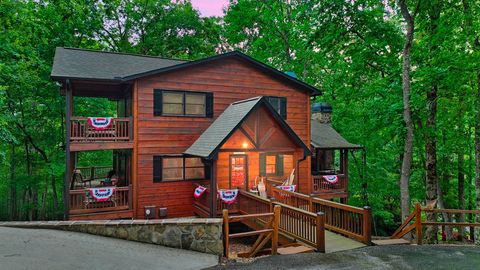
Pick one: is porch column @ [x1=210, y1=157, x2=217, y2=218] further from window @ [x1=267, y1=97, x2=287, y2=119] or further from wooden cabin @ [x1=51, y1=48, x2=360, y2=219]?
window @ [x1=267, y1=97, x2=287, y2=119]

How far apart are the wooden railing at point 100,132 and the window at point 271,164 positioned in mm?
5850

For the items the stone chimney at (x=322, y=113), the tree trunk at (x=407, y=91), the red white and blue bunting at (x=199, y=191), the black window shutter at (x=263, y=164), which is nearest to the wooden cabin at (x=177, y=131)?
the black window shutter at (x=263, y=164)

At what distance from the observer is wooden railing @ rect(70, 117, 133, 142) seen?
10.7m

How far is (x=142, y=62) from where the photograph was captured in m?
14.1

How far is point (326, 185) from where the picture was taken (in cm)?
1507

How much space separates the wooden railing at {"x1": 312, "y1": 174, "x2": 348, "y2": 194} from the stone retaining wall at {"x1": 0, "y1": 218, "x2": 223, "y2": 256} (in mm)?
8387

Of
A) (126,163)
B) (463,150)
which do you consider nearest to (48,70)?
(126,163)

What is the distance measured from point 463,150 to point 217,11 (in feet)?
78.1

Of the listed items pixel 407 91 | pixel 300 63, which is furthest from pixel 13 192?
pixel 407 91

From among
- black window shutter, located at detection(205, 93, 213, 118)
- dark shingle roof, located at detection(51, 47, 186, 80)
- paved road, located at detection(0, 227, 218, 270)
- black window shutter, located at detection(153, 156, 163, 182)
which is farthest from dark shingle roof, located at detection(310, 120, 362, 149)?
paved road, located at detection(0, 227, 218, 270)

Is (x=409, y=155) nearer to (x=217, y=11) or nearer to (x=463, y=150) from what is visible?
(x=463, y=150)

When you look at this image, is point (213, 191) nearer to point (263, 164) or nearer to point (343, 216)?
point (263, 164)

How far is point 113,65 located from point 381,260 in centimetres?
1209

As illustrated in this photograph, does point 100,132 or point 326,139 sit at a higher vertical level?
point 100,132
